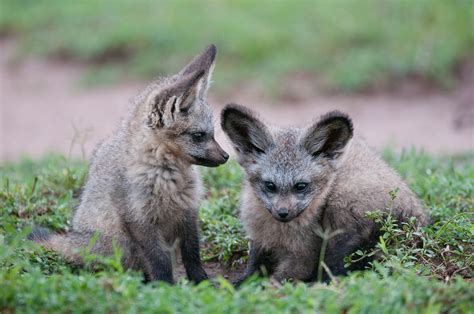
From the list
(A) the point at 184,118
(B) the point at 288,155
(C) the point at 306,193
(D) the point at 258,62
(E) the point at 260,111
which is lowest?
(C) the point at 306,193

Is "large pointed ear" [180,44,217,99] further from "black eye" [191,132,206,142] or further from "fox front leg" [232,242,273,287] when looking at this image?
"fox front leg" [232,242,273,287]

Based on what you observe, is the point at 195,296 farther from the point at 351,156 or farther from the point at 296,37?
the point at 296,37

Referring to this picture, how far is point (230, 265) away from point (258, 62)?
7679 millimetres

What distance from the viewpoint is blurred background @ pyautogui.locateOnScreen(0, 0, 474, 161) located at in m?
12.4

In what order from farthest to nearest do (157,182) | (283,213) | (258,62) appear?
(258,62)
(157,182)
(283,213)

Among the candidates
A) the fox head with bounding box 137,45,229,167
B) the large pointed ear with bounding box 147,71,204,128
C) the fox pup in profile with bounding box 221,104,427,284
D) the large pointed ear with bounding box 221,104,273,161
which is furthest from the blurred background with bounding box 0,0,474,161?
the large pointed ear with bounding box 147,71,204,128

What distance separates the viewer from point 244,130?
602cm

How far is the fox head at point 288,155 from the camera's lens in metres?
5.77

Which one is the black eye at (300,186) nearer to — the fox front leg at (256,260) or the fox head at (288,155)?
the fox head at (288,155)

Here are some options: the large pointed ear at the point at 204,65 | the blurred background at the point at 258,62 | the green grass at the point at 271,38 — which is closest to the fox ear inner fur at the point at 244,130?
the large pointed ear at the point at 204,65

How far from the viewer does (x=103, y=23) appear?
590 inches

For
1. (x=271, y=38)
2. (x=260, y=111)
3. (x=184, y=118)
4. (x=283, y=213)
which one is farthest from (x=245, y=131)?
(x=271, y=38)

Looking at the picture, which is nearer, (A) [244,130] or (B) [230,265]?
(A) [244,130]

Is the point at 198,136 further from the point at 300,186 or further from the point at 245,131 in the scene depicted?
the point at 300,186
